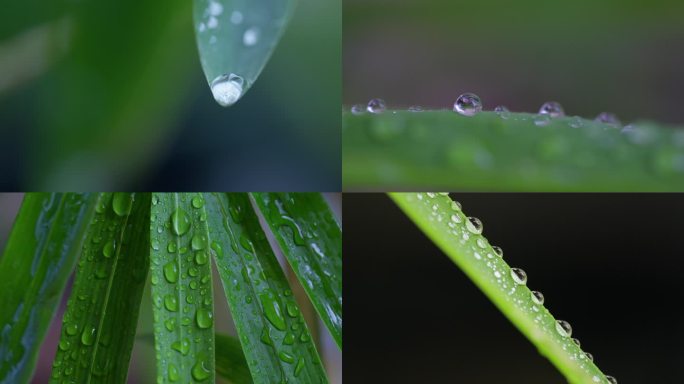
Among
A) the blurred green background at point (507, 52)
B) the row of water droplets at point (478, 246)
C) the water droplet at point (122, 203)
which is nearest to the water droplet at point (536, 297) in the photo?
the row of water droplets at point (478, 246)

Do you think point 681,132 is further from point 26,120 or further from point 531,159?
point 26,120

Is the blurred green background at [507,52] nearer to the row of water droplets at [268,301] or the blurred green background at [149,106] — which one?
the blurred green background at [149,106]

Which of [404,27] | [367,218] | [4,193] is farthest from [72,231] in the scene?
[404,27]

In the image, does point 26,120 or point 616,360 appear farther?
point 616,360

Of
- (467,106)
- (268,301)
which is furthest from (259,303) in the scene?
(467,106)

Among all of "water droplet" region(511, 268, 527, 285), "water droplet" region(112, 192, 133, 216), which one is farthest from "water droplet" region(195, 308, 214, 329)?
"water droplet" region(511, 268, 527, 285)

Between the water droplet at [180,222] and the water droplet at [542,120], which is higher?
the water droplet at [180,222]

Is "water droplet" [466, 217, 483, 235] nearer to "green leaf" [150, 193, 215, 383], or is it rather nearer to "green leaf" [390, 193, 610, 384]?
"green leaf" [390, 193, 610, 384]
